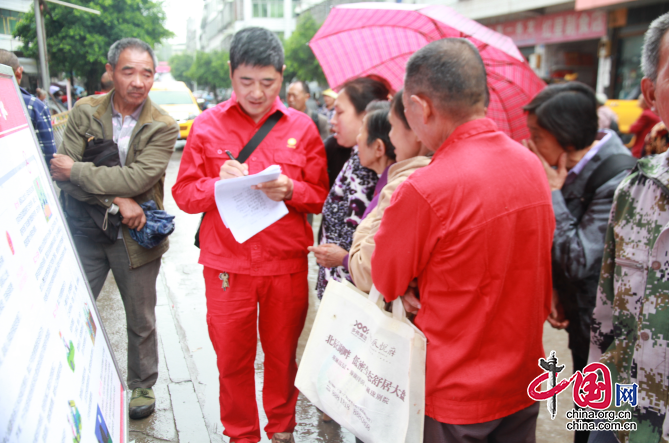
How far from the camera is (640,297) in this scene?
4.58 feet

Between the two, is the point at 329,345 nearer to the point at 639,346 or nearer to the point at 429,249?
the point at 429,249

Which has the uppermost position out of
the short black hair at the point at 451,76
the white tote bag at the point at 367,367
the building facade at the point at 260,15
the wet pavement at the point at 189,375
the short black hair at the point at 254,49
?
the building facade at the point at 260,15

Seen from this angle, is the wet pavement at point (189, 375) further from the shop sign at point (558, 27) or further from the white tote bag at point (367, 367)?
the shop sign at point (558, 27)

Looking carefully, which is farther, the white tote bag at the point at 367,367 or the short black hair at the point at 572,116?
the short black hair at the point at 572,116

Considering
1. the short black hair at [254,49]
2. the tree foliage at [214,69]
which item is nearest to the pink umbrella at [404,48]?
the short black hair at [254,49]

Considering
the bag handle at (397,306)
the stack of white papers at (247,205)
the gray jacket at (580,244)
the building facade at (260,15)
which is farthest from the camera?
the building facade at (260,15)

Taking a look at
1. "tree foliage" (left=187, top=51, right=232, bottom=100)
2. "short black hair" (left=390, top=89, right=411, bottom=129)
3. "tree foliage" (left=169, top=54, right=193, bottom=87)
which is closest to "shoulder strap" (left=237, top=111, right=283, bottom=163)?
"short black hair" (left=390, top=89, right=411, bottom=129)

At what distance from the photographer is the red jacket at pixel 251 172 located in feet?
7.72

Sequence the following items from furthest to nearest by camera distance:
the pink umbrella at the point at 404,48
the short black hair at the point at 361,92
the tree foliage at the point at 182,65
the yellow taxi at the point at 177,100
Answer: the tree foliage at the point at 182,65
the yellow taxi at the point at 177,100
the pink umbrella at the point at 404,48
the short black hair at the point at 361,92

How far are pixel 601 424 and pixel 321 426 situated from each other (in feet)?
5.65

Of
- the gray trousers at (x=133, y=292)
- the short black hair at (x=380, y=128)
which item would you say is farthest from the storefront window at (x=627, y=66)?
the gray trousers at (x=133, y=292)

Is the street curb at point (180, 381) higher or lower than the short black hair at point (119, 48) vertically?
lower

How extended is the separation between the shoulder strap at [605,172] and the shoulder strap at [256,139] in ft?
4.64

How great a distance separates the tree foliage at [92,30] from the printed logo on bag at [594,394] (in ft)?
58.6
